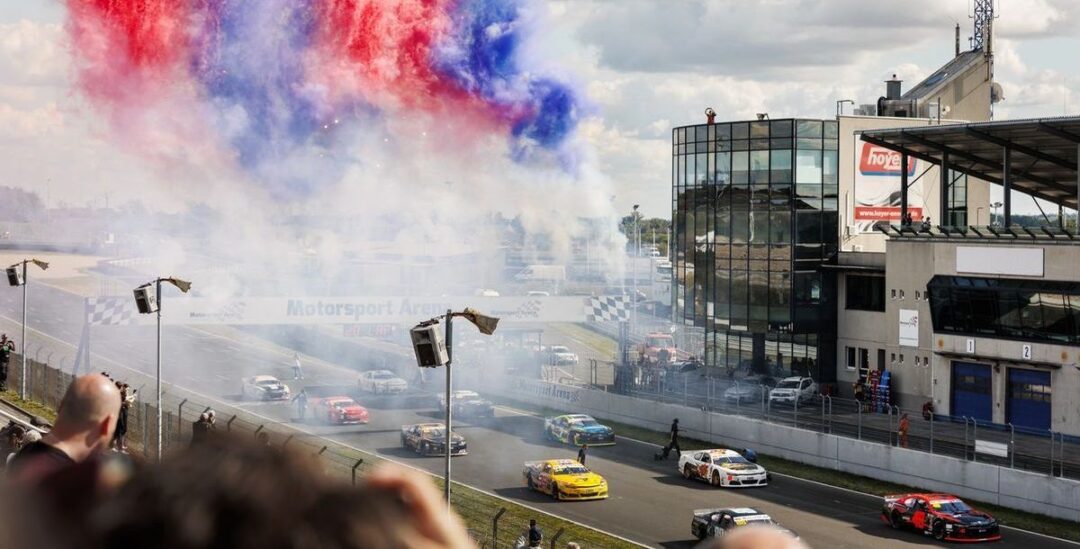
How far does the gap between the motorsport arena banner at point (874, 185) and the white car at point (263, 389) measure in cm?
2784

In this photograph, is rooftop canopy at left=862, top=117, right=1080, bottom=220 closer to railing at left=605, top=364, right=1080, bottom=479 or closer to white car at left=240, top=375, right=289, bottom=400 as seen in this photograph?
railing at left=605, top=364, right=1080, bottom=479

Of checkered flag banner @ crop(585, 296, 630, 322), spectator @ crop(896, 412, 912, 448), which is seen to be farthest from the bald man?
checkered flag banner @ crop(585, 296, 630, 322)

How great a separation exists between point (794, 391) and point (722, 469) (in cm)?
1289

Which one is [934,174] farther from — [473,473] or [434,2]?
[473,473]

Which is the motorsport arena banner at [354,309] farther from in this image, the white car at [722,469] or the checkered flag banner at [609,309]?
the white car at [722,469]

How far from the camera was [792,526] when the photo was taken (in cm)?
3234

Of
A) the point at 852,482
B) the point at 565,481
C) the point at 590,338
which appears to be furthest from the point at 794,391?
the point at 590,338

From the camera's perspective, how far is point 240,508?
1.86 metres

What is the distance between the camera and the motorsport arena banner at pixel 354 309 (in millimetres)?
58344

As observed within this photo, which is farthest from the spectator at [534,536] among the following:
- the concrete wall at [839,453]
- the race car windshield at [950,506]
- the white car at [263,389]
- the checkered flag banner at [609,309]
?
the checkered flag banner at [609,309]

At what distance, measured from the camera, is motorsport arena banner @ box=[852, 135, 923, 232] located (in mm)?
60375

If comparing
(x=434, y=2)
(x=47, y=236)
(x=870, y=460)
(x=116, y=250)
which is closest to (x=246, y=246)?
(x=434, y=2)

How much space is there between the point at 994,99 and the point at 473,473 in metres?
43.4

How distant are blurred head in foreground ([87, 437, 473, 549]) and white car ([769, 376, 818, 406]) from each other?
4419cm
